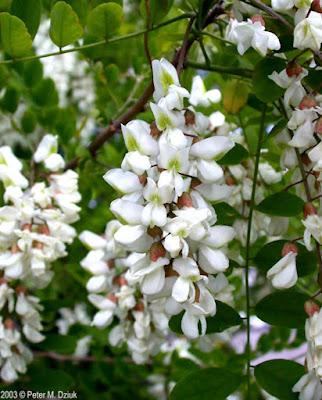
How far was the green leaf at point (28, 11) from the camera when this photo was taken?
69cm

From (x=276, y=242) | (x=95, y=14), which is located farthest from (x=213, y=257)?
(x=95, y=14)

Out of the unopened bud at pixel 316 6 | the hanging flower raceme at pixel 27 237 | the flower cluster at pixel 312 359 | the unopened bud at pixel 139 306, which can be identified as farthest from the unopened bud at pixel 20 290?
the unopened bud at pixel 316 6

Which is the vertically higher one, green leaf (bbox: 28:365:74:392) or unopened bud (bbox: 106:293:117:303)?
unopened bud (bbox: 106:293:117:303)

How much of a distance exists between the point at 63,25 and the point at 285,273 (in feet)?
0.99

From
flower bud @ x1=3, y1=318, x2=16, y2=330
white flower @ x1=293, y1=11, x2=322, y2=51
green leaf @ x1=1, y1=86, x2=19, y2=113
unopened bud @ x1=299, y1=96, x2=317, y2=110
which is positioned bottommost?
flower bud @ x1=3, y1=318, x2=16, y2=330

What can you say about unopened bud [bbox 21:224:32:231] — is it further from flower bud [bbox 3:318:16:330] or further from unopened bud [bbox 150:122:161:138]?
unopened bud [bbox 150:122:161:138]

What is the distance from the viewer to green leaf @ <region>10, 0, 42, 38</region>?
69 centimetres

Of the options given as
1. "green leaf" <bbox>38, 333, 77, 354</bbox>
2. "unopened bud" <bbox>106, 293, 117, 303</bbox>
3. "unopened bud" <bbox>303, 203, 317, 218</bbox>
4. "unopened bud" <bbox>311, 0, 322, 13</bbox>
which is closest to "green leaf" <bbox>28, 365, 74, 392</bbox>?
"green leaf" <bbox>38, 333, 77, 354</bbox>

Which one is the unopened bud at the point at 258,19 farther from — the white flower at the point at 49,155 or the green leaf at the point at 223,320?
the white flower at the point at 49,155

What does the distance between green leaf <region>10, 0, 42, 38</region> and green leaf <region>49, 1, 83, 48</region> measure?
0.03 meters

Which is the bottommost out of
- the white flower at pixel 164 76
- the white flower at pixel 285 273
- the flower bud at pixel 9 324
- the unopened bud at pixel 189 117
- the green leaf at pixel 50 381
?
the green leaf at pixel 50 381

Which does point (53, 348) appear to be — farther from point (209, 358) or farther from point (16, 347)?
point (209, 358)

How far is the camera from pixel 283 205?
656 mm

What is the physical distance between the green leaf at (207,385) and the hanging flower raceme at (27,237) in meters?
0.22
